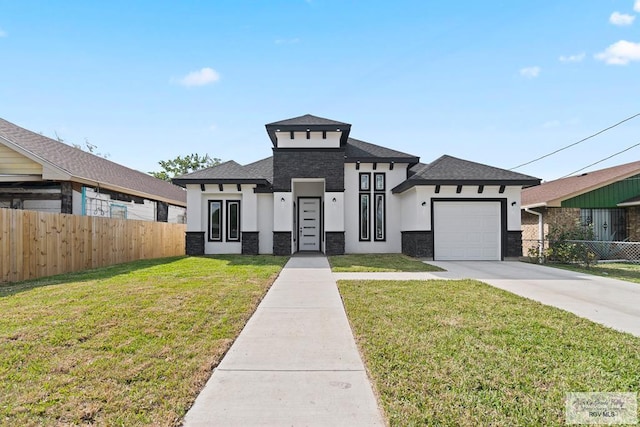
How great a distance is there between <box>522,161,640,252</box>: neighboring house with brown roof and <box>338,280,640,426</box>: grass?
36.2 ft

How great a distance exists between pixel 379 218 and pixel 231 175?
6.68 metres

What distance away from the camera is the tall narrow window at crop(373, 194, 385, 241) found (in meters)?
14.1

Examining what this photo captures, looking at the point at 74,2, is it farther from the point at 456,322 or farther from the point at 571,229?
the point at 571,229

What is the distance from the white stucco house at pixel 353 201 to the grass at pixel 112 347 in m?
7.20

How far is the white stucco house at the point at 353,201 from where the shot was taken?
12070mm

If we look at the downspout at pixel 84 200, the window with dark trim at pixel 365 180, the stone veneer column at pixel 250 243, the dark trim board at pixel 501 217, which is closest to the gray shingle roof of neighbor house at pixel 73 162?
the downspout at pixel 84 200

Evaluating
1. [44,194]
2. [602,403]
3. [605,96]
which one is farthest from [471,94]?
[44,194]

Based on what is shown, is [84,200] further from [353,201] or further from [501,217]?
[501,217]

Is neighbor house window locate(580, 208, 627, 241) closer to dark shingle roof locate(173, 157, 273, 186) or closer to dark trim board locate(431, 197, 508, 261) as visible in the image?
dark trim board locate(431, 197, 508, 261)

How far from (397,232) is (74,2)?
13.8m

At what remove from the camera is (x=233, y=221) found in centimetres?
1409

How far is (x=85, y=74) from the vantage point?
50.9 ft

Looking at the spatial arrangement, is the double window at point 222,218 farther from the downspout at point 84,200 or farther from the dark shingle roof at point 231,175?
the downspout at point 84,200

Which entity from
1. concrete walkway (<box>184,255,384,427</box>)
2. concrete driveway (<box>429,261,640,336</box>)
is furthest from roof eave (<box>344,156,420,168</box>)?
concrete walkway (<box>184,255,384,427</box>)
